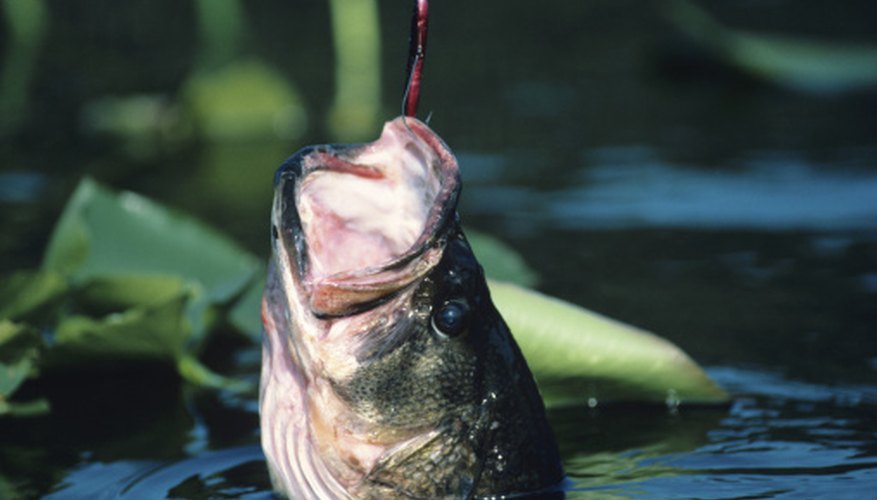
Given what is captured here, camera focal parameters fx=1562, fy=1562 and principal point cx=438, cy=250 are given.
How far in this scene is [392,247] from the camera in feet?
10.8

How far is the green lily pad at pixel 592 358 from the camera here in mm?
3859

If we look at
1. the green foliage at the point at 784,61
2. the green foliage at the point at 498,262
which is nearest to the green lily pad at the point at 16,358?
the green foliage at the point at 498,262

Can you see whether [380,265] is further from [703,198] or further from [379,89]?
[379,89]

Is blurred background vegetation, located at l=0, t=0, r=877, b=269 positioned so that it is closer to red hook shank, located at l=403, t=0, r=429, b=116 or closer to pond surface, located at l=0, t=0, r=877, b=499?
pond surface, located at l=0, t=0, r=877, b=499

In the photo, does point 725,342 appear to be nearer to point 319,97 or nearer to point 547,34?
point 319,97

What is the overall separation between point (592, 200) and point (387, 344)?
494cm

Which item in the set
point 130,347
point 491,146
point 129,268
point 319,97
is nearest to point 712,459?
point 130,347

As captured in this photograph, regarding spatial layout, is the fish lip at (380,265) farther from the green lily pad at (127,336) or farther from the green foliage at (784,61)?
the green foliage at (784,61)

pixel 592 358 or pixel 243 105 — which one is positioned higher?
pixel 243 105

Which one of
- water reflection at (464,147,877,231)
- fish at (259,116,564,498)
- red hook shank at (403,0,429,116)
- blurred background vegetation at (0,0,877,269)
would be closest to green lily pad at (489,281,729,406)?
fish at (259,116,564,498)

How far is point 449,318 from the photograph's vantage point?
3.06m

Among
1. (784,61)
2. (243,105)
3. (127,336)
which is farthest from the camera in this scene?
(784,61)

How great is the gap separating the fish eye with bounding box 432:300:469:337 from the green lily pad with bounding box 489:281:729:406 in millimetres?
763

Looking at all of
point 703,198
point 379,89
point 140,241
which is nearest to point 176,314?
point 140,241
